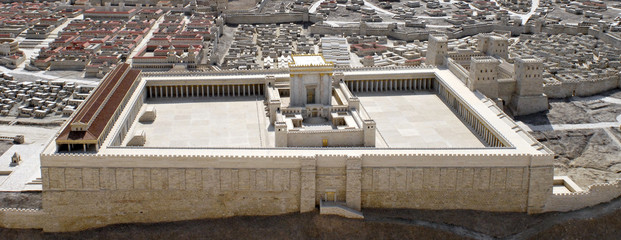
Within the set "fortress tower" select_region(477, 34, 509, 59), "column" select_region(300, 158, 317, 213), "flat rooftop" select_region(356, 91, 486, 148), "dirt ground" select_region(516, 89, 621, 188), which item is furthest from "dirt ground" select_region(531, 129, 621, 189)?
"column" select_region(300, 158, 317, 213)

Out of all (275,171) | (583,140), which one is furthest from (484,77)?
(275,171)

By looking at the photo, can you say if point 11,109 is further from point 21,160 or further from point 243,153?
point 243,153

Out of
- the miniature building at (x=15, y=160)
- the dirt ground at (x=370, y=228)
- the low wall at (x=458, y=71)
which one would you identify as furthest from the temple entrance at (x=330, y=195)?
the miniature building at (x=15, y=160)

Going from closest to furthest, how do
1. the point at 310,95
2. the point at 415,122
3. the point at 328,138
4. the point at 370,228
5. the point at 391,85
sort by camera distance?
the point at 370,228, the point at 328,138, the point at 415,122, the point at 310,95, the point at 391,85

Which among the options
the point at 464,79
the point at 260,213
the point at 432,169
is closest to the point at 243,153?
the point at 260,213

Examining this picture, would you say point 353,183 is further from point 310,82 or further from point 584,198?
point 584,198

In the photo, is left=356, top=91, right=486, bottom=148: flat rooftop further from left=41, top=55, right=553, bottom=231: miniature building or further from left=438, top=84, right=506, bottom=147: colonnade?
left=438, top=84, right=506, bottom=147: colonnade
